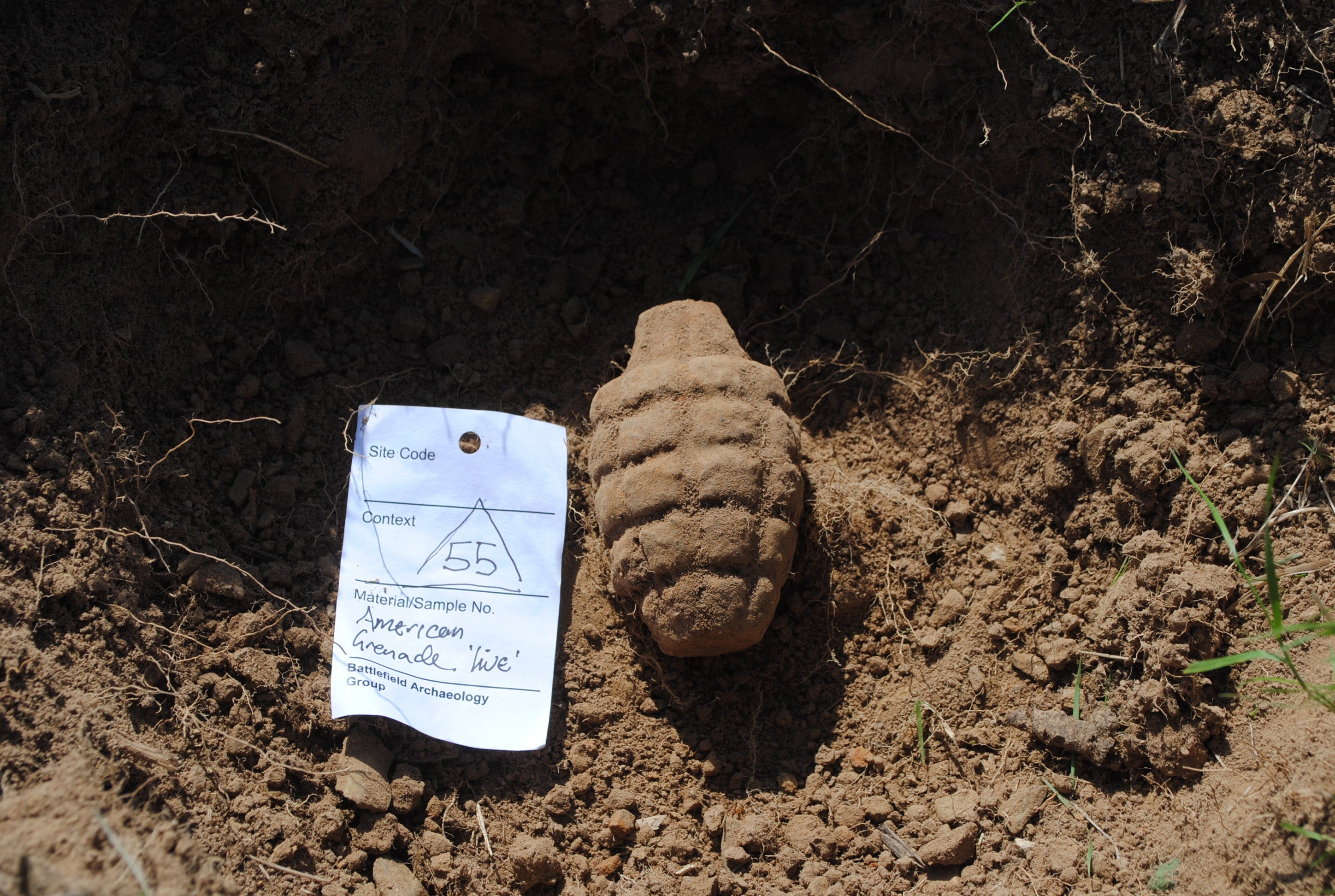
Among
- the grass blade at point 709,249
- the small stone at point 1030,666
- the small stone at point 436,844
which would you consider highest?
the grass blade at point 709,249

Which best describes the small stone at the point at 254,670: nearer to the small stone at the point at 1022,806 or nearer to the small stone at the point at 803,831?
the small stone at the point at 803,831

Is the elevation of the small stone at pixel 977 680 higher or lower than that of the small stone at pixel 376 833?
higher

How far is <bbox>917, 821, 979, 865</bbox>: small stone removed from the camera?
204cm

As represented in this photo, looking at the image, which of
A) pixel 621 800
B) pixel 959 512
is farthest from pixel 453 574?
pixel 959 512

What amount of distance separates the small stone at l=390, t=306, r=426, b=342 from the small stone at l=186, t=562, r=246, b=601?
0.79 meters

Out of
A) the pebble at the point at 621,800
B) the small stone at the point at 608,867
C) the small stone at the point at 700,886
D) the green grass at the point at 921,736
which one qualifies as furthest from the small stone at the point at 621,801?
the green grass at the point at 921,736

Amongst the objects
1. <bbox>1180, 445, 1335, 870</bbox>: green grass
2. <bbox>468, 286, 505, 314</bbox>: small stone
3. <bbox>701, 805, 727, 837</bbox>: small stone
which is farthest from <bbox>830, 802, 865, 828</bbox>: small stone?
<bbox>468, 286, 505, 314</bbox>: small stone

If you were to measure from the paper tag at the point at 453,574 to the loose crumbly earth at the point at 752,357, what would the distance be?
0.22 ft

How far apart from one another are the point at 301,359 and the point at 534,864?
1474mm

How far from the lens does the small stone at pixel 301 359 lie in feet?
8.27

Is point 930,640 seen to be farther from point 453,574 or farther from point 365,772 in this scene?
point 365,772

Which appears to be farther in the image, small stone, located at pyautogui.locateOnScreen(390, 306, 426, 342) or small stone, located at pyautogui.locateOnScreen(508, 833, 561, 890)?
small stone, located at pyautogui.locateOnScreen(390, 306, 426, 342)

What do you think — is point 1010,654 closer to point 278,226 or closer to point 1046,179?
point 1046,179

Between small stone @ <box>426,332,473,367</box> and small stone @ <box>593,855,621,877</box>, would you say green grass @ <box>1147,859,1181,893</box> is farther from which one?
small stone @ <box>426,332,473,367</box>
